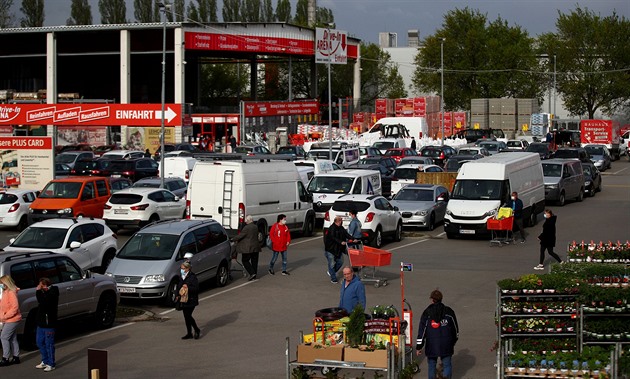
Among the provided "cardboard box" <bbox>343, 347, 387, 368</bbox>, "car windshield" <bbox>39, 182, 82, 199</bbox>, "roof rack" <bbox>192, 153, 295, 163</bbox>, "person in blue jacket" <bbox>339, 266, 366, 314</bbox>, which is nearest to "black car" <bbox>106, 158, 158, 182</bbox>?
"car windshield" <bbox>39, 182, 82, 199</bbox>

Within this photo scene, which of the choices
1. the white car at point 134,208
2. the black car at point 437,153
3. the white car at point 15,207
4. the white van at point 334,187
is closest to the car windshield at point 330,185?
the white van at point 334,187

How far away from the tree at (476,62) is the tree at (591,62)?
343 centimetres

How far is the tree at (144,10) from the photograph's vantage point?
102938 millimetres

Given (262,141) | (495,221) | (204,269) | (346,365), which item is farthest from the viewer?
(262,141)

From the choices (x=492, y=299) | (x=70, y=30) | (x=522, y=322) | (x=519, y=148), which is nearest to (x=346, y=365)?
(x=522, y=322)

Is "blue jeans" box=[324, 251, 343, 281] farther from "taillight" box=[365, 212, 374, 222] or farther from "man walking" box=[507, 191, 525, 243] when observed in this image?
"man walking" box=[507, 191, 525, 243]

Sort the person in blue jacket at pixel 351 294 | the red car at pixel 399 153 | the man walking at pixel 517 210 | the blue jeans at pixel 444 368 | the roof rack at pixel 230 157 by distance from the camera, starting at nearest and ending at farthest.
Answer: the blue jeans at pixel 444 368 < the person in blue jacket at pixel 351 294 < the roof rack at pixel 230 157 < the man walking at pixel 517 210 < the red car at pixel 399 153

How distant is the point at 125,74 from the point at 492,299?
56.5m

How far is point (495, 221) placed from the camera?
28234 mm

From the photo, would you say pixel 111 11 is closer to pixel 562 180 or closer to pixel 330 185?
pixel 562 180

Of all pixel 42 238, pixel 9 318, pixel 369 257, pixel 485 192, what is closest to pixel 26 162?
pixel 42 238

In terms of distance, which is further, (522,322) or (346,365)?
(522,322)

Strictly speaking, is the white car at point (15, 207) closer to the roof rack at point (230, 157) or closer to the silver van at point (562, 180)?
the roof rack at point (230, 157)

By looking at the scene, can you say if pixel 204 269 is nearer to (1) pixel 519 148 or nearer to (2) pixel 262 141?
(1) pixel 519 148
